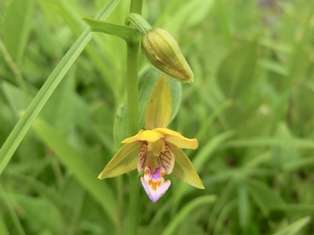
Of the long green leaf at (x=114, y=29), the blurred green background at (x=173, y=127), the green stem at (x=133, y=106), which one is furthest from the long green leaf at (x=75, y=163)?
the long green leaf at (x=114, y=29)

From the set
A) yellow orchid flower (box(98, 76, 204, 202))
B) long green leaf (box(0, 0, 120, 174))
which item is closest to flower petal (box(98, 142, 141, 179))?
yellow orchid flower (box(98, 76, 204, 202))

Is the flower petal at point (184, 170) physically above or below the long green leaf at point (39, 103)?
below

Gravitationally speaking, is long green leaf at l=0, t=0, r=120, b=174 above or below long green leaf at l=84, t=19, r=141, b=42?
below

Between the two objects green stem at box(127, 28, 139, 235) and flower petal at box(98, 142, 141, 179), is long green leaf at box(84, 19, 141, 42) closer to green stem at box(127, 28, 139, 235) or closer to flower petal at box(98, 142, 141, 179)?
green stem at box(127, 28, 139, 235)

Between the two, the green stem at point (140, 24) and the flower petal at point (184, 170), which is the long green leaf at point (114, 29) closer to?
the green stem at point (140, 24)

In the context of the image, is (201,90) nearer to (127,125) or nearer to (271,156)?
(271,156)

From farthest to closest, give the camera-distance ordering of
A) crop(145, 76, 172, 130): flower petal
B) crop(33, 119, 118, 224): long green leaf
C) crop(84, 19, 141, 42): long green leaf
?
crop(33, 119, 118, 224): long green leaf → crop(145, 76, 172, 130): flower petal → crop(84, 19, 141, 42): long green leaf
